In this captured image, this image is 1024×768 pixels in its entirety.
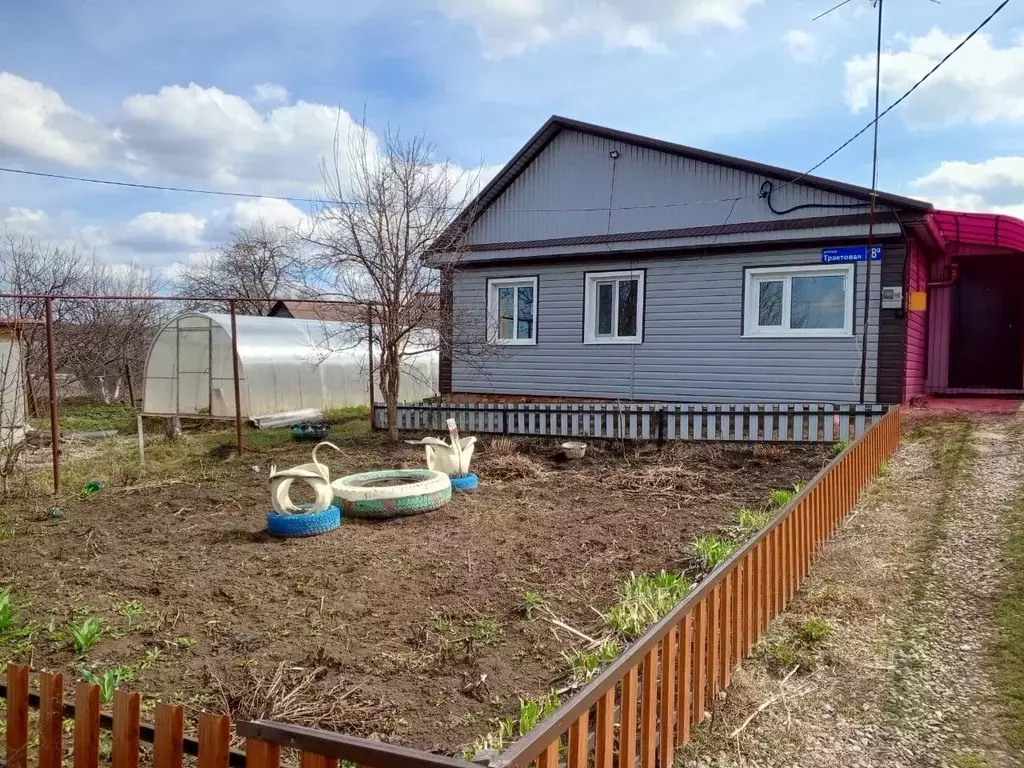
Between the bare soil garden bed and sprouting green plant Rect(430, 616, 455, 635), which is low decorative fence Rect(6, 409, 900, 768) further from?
sprouting green plant Rect(430, 616, 455, 635)

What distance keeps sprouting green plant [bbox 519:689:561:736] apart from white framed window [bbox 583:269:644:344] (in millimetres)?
9977

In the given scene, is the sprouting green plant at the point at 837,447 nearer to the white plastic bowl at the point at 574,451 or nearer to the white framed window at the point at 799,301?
the white framed window at the point at 799,301

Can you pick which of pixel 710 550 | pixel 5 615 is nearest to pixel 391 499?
pixel 710 550

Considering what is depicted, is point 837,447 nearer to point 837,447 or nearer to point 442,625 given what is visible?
point 837,447

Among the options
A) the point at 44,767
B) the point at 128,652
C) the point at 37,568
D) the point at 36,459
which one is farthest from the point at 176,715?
the point at 36,459

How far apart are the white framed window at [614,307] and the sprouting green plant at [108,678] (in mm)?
10312

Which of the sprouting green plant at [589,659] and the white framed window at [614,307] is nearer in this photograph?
the sprouting green plant at [589,659]

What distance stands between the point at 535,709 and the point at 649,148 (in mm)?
11365

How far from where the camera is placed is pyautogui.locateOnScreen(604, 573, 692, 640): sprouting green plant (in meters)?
4.02

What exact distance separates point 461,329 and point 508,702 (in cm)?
1056

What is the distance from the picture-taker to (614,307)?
13.1 meters

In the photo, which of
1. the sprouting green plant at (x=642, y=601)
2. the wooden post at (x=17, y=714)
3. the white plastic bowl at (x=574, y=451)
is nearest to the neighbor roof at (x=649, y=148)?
the white plastic bowl at (x=574, y=451)

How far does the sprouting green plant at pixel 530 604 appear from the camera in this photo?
14.6ft

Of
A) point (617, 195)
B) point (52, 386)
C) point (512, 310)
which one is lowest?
point (52, 386)
